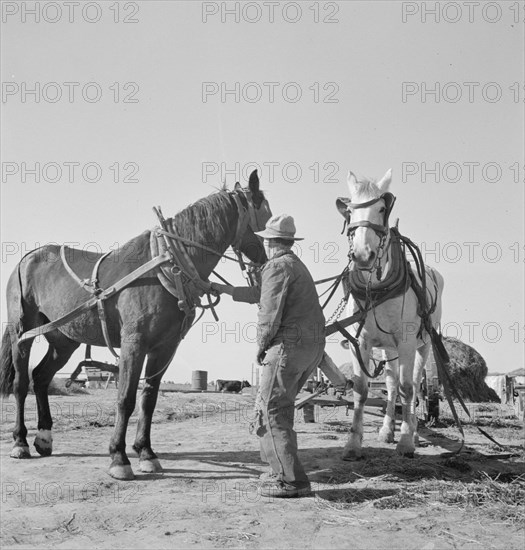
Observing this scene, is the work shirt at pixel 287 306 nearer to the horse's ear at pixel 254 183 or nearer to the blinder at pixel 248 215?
the blinder at pixel 248 215

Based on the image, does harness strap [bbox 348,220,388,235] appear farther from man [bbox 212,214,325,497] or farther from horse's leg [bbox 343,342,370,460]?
horse's leg [bbox 343,342,370,460]

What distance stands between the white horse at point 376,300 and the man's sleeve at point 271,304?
1334mm

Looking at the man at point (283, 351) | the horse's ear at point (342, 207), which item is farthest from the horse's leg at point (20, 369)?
the horse's ear at point (342, 207)

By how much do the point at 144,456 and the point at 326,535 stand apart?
262 cm

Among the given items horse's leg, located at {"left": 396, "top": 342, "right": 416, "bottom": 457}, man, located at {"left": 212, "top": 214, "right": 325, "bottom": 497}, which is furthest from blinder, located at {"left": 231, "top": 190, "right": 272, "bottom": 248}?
horse's leg, located at {"left": 396, "top": 342, "right": 416, "bottom": 457}

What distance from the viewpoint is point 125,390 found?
19.1 feet

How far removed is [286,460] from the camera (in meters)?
4.86

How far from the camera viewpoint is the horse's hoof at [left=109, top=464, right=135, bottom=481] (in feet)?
18.3

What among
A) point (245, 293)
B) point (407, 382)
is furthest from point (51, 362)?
point (407, 382)

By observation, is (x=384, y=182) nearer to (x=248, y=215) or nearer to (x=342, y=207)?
(x=342, y=207)

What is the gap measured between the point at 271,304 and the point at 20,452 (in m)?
3.64

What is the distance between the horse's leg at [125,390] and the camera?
5.72 metres

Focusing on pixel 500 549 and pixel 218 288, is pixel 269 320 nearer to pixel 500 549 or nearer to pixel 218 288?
pixel 218 288

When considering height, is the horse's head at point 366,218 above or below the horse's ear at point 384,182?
below
